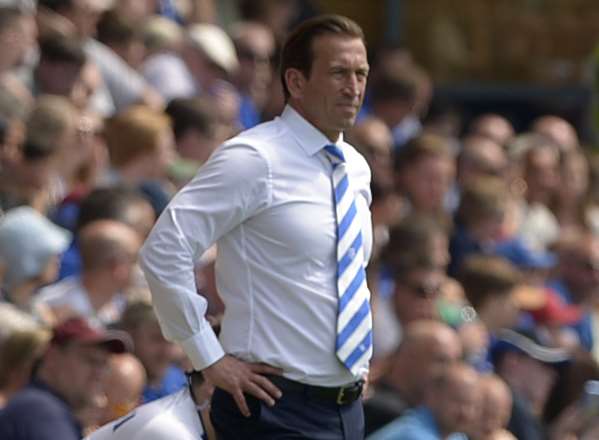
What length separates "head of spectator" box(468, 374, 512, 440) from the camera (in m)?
8.26

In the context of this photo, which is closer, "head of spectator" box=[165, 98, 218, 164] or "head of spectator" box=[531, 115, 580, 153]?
"head of spectator" box=[165, 98, 218, 164]

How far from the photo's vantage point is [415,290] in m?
9.37

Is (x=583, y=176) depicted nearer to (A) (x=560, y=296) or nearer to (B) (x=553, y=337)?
(A) (x=560, y=296)

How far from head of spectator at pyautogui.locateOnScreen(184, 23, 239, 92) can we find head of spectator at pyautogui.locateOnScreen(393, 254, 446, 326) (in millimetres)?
2393

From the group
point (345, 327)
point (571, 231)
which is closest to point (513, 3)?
point (571, 231)

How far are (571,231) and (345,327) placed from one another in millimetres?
7665

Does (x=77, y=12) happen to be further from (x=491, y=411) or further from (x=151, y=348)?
(x=491, y=411)

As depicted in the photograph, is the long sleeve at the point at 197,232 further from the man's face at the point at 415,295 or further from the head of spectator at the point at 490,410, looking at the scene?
the man's face at the point at 415,295

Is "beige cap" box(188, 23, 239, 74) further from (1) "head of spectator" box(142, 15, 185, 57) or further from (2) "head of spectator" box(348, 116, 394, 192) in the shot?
(2) "head of spectator" box(348, 116, 394, 192)

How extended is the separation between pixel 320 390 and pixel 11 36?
15.9 feet

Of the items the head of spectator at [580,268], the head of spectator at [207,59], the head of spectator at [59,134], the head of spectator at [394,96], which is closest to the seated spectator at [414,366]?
the head of spectator at [59,134]

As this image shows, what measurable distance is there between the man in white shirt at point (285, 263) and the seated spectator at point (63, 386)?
1.59 m

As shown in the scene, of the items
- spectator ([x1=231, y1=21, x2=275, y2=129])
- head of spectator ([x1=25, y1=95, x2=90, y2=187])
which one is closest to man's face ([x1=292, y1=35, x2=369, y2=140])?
head of spectator ([x1=25, y1=95, x2=90, y2=187])

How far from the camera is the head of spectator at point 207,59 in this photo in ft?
37.4
